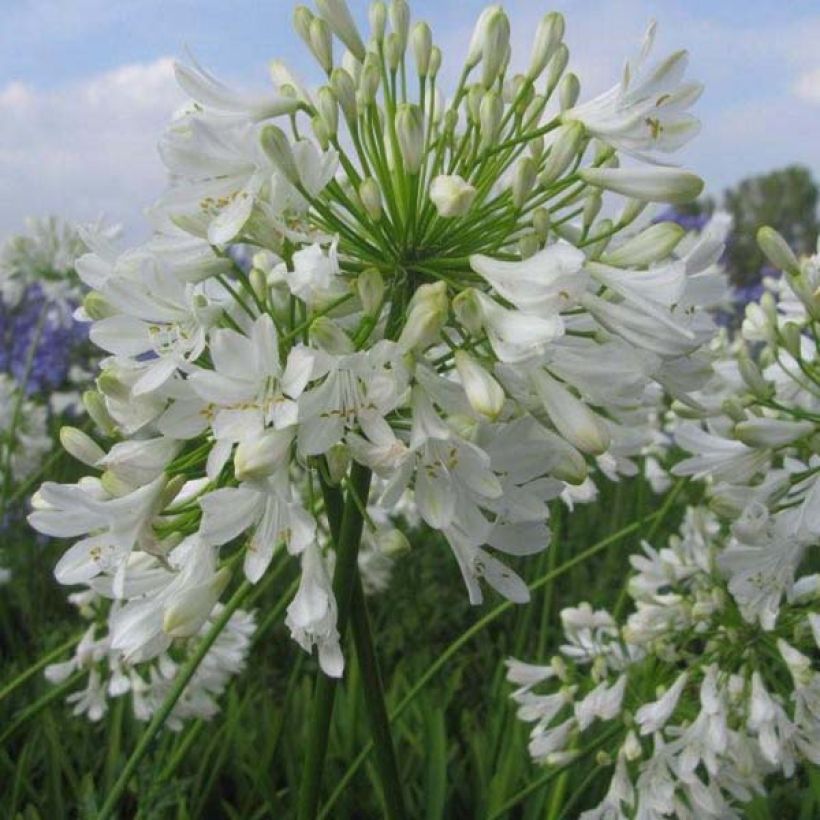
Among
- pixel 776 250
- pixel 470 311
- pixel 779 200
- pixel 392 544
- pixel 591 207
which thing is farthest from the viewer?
pixel 779 200

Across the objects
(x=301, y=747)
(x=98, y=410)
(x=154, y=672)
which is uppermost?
(x=98, y=410)

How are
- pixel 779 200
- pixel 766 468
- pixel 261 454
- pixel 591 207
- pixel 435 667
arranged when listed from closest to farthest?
pixel 261 454 < pixel 591 207 < pixel 766 468 < pixel 435 667 < pixel 779 200

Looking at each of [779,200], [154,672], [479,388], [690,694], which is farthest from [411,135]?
[779,200]

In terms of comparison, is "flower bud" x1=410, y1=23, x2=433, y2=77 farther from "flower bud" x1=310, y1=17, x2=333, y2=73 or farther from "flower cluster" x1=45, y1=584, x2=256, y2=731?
"flower cluster" x1=45, y1=584, x2=256, y2=731

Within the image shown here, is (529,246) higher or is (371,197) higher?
(371,197)

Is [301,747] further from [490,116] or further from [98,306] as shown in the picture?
[490,116]

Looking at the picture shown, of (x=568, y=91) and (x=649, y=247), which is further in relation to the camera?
(x=568, y=91)

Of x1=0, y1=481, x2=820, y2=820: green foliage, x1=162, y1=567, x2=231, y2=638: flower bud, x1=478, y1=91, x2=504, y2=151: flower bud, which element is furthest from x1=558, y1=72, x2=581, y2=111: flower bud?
x1=0, y1=481, x2=820, y2=820: green foliage
